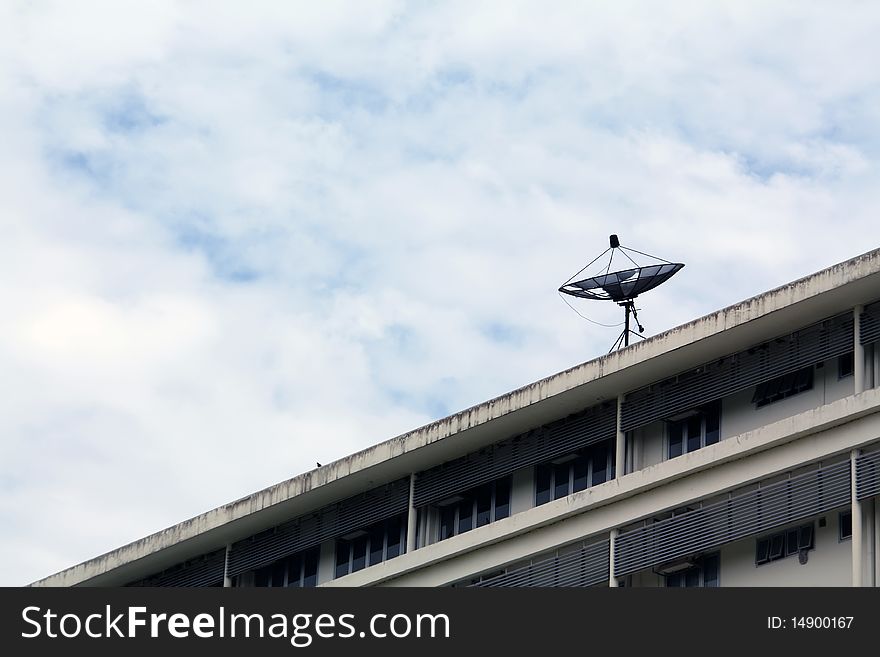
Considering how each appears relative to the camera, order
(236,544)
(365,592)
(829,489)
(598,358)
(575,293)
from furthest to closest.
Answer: (236,544) → (575,293) → (598,358) → (829,489) → (365,592)

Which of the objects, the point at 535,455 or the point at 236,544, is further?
the point at 236,544

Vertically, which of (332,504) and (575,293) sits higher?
(575,293)

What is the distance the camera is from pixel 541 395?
1949 inches

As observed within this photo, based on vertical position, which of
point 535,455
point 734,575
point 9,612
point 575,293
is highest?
point 575,293

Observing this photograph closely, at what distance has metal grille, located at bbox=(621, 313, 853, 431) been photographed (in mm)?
45531

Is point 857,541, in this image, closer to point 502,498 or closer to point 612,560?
point 612,560

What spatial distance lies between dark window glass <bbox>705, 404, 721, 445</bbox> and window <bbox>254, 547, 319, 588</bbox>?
11.5 metres

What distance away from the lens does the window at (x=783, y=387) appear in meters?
46.2

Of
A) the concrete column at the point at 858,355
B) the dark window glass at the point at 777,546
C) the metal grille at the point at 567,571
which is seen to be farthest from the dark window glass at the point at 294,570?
the concrete column at the point at 858,355

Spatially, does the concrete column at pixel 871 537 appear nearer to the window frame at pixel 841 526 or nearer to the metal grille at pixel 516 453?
the window frame at pixel 841 526

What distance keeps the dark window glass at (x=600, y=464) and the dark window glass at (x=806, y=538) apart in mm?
5404

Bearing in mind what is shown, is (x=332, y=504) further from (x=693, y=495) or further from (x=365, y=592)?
(x=365, y=592)

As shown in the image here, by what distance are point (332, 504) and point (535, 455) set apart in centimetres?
636

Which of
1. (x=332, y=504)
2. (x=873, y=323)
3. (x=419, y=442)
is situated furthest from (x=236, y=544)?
(x=873, y=323)
